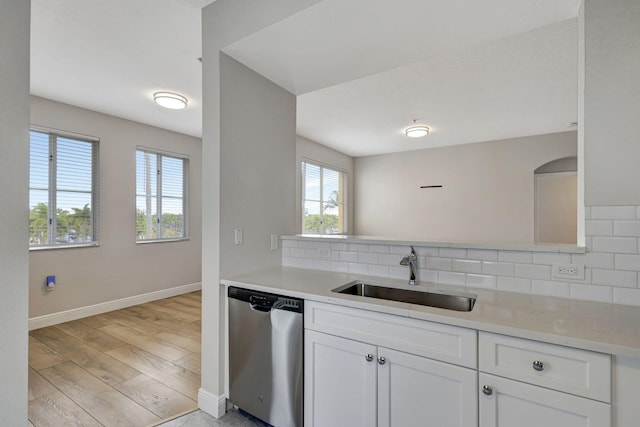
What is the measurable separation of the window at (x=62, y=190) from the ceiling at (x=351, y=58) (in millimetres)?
537

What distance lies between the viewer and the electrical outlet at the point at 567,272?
4.68 feet

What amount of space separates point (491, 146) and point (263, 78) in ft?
16.0

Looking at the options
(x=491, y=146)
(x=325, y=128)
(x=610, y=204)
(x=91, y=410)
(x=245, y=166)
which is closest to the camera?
(x=610, y=204)

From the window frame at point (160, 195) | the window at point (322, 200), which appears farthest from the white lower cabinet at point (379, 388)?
the window at point (322, 200)

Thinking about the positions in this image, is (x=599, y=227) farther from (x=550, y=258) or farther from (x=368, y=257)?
(x=368, y=257)

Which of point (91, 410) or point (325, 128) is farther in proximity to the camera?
point (325, 128)

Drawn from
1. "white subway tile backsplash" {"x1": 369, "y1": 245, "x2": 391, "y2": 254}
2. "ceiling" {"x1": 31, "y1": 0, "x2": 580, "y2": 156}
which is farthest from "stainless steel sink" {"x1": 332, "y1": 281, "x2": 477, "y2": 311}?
"ceiling" {"x1": 31, "y1": 0, "x2": 580, "y2": 156}

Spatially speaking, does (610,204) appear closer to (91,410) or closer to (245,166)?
(245,166)

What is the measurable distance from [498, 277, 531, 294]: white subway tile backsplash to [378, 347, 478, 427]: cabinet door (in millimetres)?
624

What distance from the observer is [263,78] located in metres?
2.31

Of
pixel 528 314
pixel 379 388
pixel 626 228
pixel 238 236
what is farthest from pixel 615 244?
pixel 238 236

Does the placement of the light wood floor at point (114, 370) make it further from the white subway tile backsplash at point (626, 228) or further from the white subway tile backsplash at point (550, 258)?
the white subway tile backsplash at point (626, 228)

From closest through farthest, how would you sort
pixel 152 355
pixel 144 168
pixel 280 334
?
pixel 280 334 < pixel 152 355 < pixel 144 168

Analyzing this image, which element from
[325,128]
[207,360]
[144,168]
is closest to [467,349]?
[207,360]
